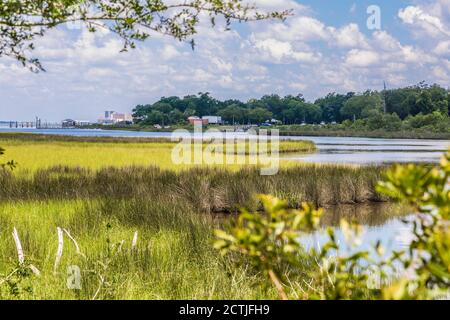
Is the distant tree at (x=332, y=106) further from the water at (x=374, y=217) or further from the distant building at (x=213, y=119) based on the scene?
the water at (x=374, y=217)

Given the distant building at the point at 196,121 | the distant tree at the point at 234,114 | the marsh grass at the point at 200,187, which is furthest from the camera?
the distant tree at the point at 234,114

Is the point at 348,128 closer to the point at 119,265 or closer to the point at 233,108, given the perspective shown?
the point at 233,108

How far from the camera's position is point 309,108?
109m

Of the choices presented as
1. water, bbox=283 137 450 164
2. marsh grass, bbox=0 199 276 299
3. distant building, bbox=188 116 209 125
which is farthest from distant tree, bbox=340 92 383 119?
marsh grass, bbox=0 199 276 299

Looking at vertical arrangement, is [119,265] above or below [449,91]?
below

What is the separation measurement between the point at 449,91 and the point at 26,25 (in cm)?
→ 10376

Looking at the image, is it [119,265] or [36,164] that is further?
[36,164]

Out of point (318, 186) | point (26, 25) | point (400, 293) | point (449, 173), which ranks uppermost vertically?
point (26, 25)

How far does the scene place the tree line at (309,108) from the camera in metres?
93.4

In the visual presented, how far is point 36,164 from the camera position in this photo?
22344 millimetres

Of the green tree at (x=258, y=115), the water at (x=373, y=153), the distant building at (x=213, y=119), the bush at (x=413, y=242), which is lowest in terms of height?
the water at (x=373, y=153)

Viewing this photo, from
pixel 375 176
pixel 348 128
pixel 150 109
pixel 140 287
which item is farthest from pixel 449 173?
pixel 150 109
